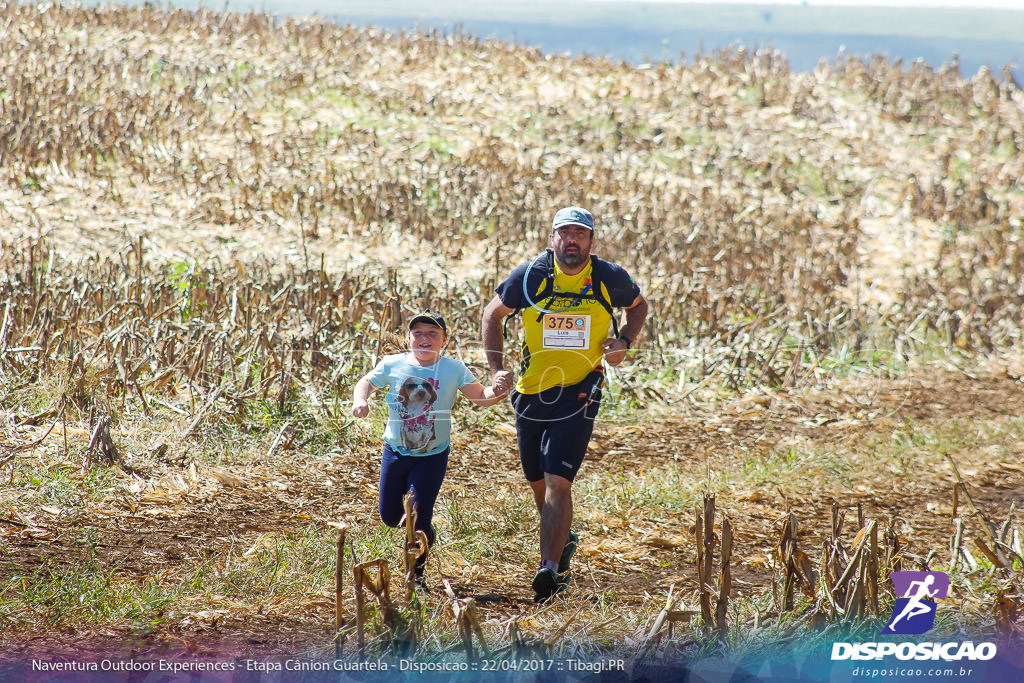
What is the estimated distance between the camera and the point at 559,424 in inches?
209

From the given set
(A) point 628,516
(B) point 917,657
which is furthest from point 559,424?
(B) point 917,657

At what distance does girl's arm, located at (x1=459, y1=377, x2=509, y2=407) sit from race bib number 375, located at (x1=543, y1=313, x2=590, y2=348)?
1.48ft

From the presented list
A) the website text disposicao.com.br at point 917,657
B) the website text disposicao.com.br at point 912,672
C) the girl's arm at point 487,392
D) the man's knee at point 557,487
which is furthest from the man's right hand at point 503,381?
the website text disposicao.com.br at point 912,672

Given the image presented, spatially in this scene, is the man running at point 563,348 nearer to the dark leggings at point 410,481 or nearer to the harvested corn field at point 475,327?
the dark leggings at point 410,481

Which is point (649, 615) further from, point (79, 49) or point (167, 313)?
point (79, 49)

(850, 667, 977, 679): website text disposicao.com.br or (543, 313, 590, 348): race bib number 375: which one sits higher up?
(543, 313, 590, 348): race bib number 375

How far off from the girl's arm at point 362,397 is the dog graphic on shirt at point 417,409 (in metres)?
0.17

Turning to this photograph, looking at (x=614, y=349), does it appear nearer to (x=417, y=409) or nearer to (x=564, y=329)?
(x=564, y=329)

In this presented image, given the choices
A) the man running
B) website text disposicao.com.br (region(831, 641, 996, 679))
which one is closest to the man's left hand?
the man running

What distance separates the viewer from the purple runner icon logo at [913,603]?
4348 millimetres

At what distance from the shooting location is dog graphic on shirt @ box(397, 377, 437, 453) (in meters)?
4.92

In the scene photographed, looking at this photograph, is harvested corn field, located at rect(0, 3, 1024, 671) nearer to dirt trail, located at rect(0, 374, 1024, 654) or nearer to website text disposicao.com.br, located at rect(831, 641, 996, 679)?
dirt trail, located at rect(0, 374, 1024, 654)

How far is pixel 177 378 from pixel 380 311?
2215 mm

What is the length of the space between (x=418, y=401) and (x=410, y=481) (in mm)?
432
